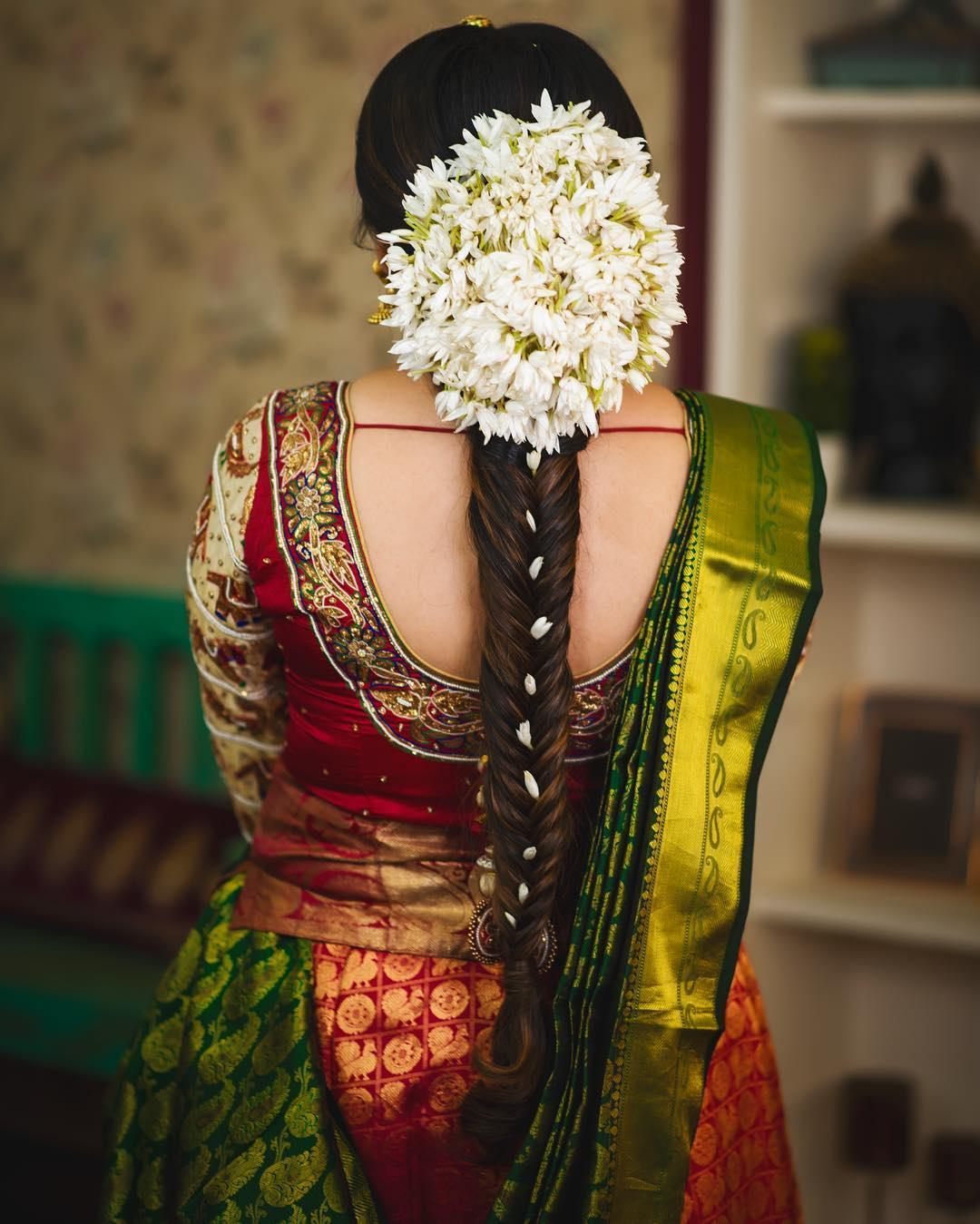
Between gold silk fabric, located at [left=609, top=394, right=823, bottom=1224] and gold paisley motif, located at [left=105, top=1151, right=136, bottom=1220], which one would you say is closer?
gold silk fabric, located at [left=609, top=394, right=823, bottom=1224]

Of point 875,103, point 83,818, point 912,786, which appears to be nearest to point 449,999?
point 912,786

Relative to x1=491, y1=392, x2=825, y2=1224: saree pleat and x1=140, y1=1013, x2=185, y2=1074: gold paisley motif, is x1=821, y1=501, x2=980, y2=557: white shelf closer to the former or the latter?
x1=491, y1=392, x2=825, y2=1224: saree pleat

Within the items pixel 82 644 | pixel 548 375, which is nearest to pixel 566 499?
pixel 548 375

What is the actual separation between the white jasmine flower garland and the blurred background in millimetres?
776

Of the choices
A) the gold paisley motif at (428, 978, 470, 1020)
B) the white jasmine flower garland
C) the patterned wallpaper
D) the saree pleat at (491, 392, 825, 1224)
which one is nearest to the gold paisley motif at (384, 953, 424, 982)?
the gold paisley motif at (428, 978, 470, 1020)

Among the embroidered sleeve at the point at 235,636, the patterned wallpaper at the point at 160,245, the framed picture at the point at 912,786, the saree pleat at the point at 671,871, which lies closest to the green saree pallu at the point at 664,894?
the saree pleat at the point at 671,871

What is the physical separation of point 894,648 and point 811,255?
23.3 inches

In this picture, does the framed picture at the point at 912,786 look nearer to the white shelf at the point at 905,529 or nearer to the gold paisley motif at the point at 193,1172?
the white shelf at the point at 905,529

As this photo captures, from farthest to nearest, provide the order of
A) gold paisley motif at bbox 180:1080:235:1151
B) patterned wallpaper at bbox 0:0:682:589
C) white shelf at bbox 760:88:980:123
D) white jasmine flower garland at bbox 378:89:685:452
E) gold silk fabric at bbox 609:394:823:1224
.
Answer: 1. patterned wallpaper at bbox 0:0:682:589
2. white shelf at bbox 760:88:980:123
3. gold paisley motif at bbox 180:1080:235:1151
4. gold silk fabric at bbox 609:394:823:1224
5. white jasmine flower garland at bbox 378:89:685:452

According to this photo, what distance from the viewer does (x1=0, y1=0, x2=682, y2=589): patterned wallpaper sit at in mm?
2178

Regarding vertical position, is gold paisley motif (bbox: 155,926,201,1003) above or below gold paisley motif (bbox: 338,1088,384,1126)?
above

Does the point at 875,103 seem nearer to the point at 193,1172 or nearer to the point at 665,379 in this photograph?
the point at 665,379

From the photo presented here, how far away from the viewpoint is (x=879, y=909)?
5.57 feet

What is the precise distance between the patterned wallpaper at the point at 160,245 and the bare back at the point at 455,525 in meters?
1.28
